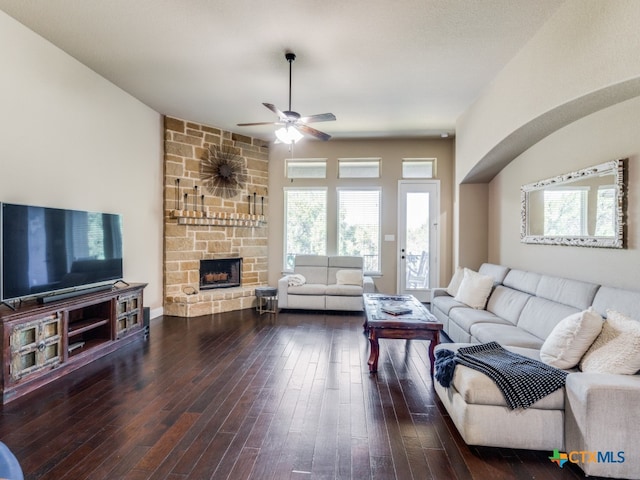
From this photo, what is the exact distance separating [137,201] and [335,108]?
10.5 ft

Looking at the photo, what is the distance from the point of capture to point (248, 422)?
88.4 inches

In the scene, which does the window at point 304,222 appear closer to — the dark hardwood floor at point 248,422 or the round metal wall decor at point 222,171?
the round metal wall decor at point 222,171

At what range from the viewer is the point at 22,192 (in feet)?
9.89

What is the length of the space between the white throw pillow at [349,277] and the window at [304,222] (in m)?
0.78

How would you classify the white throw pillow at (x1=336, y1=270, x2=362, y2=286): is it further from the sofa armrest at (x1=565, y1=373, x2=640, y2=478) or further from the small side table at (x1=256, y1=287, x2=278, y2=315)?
the sofa armrest at (x1=565, y1=373, x2=640, y2=478)

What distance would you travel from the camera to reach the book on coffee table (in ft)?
10.7

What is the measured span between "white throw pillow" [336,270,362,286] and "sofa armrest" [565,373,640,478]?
399 cm

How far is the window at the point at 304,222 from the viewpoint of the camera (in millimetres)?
6398

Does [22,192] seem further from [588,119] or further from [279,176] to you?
[588,119]

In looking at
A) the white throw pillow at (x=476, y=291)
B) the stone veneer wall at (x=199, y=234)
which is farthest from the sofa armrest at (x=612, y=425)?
the stone veneer wall at (x=199, y=234)

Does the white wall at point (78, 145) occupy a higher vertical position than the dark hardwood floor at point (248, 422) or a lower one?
higher

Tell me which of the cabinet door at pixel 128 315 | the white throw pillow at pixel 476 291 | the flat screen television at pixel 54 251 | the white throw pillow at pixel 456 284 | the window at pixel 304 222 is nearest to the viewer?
the flat screen television at pixel 54 251

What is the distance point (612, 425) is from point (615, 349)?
46 cm

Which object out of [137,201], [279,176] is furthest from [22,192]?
[279,176]
